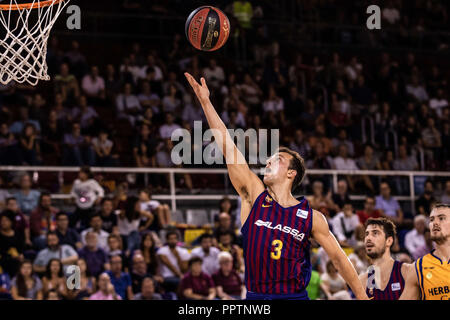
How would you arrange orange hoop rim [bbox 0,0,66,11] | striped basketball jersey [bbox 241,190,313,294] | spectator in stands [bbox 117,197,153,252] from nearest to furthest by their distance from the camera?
striped basketball jersey [bbox 241,190,313,294] < orange hoop rim [bbox 0,0,66,11] < spectator in stands [bbox 117,197,153,252]

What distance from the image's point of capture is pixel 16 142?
38.2ft

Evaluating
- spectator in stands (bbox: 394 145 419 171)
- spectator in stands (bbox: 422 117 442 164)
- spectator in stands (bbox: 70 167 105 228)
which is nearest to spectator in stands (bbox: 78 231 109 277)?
spectator in stands (bbox: 70 167 105 228)

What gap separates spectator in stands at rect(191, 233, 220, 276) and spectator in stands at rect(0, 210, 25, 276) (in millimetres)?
2401

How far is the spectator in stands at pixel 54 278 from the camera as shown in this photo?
9727 mm

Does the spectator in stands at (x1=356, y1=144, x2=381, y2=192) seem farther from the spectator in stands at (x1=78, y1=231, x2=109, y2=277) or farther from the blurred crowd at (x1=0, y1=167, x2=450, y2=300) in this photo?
the spectator in stands at (x1=78, y1=231, x2=109, y2=277)

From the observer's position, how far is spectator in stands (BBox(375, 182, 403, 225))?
12877 mm

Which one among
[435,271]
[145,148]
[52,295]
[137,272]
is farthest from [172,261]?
[435,271]

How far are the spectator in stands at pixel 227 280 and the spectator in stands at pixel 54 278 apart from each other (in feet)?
6.90

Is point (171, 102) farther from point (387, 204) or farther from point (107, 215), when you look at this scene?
point (387, 204)

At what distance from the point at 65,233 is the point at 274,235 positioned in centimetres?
594

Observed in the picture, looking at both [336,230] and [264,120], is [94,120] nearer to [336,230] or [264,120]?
[264,120]

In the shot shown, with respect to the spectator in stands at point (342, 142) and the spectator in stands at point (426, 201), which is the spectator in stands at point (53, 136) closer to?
the spectator in stands at point (342, 142)

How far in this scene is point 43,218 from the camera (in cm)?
1072

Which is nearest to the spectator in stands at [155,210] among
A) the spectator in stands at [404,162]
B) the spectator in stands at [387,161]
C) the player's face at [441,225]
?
the spectator in stands at [387,161]
